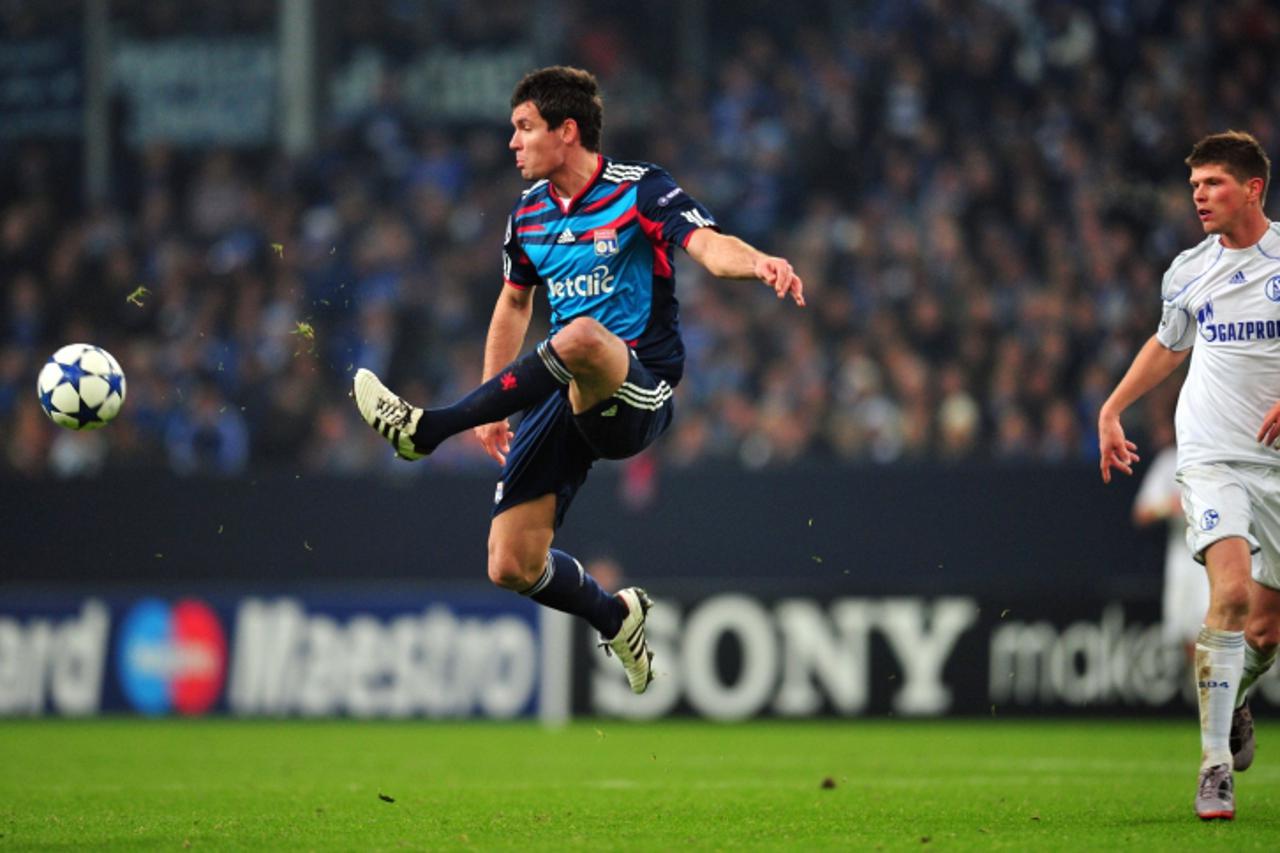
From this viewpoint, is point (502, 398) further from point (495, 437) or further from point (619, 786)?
point (619, 786)

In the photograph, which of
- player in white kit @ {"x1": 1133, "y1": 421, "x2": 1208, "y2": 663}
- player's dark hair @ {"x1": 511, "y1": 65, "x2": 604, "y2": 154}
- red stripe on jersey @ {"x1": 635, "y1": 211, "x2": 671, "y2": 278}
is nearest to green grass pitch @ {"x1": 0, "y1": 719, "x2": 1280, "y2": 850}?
player in white kit @ {"x1": 1133, "y1": 421, "x2": 1208, "y2": 663}

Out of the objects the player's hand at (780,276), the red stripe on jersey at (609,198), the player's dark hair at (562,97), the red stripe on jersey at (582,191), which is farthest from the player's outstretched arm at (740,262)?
the player's dark hair at (562,97)

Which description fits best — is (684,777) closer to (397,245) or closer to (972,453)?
(972,453)

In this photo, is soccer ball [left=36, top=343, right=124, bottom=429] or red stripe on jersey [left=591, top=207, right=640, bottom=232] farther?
soccer ball [left=36, top=343, right=124, bottom=429]

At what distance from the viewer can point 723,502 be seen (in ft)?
48.8

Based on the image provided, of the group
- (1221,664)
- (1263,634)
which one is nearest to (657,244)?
(1221,664)

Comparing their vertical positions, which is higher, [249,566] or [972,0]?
[972,0]

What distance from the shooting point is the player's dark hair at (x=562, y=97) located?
7.31 meters

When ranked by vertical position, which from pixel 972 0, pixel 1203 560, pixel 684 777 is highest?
pixel 972 0

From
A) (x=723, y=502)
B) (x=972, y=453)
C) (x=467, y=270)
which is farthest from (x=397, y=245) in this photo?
(x=972, y=453)

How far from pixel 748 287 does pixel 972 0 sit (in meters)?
3.57

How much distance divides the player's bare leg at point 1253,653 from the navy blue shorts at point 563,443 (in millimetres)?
2326

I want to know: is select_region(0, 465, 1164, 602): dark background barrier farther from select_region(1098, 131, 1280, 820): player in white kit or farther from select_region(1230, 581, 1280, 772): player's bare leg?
select_region(1098, 131, 1280, 820): player in white kit

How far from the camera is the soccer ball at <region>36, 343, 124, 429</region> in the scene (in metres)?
7.64
